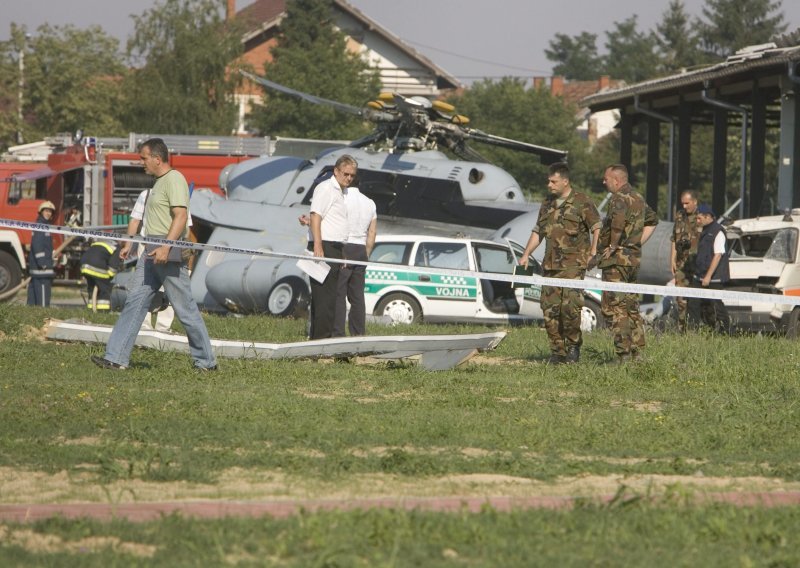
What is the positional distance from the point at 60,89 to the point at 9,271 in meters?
28.7

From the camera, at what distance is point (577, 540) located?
537 centimetres

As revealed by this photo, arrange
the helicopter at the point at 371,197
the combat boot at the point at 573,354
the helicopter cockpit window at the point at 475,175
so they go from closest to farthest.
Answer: the combat boot at the point at 573,354 → the helicopter at the point at 371,197 → the helicopter cockpit window at the point at 475,175

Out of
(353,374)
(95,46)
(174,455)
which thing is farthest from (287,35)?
(174,455)

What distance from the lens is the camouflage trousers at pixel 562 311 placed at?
12117mm

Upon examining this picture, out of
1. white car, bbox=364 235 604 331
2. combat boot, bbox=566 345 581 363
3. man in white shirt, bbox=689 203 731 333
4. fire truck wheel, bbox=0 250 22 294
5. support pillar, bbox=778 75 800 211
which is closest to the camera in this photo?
combat boot, bbox=566 345 581 363

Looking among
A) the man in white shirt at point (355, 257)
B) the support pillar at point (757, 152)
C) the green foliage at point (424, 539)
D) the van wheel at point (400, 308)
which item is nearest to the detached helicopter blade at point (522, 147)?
the van wheel at point (400, 308)

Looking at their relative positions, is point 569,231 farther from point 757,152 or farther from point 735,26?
point 735,26

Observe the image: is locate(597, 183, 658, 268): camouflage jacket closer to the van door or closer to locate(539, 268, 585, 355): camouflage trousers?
locate(539, 268, 585, 355): camouflage trousers

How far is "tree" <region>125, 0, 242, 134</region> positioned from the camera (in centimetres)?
4909

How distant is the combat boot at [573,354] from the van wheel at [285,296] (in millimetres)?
7065

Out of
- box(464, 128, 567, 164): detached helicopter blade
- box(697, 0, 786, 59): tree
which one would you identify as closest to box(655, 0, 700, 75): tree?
box(697, 0, 786, 59): tree

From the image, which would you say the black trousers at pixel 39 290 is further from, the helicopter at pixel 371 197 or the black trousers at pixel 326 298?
the black trousers at pixel 326 298

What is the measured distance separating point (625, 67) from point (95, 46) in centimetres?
6854

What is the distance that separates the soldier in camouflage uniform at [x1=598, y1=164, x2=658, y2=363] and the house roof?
55729 mm
